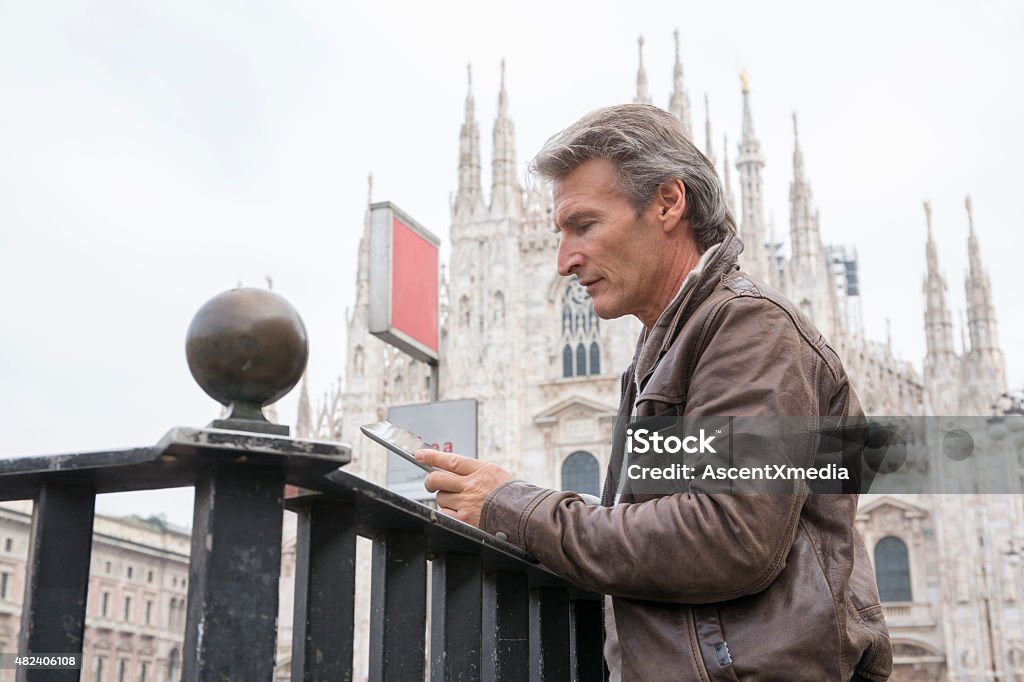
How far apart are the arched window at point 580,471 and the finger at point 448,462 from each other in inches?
1015

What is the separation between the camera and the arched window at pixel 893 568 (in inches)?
1019

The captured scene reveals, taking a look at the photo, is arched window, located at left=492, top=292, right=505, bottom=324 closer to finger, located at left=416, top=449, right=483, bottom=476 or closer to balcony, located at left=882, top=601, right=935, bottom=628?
balcony, located at left=882, top=601, right=935, bottom=628

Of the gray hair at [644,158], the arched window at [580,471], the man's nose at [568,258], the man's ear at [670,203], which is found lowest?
the man's nose at [568,258]

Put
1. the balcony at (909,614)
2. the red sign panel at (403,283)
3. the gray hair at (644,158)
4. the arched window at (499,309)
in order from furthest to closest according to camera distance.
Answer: the arched window at (499,309) < the balcony at (909,614) < the red sign panel at (403,283) < the gray hair at (644,158)

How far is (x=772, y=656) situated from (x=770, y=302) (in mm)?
553

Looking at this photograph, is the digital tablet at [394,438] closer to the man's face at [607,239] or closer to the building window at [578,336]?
the man's face at [607,239]

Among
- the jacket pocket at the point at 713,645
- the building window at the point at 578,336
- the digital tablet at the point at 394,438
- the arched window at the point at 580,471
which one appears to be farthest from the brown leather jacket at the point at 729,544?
the building window at the point at 578,336

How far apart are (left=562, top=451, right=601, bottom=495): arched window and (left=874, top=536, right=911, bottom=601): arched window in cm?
676

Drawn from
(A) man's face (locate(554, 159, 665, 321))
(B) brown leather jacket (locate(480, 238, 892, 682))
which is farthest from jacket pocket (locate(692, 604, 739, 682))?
(A) man's face (locate(554, 159, 665, 321))

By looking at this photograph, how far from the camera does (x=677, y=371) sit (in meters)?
1.83

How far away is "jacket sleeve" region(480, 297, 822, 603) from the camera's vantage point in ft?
5.42

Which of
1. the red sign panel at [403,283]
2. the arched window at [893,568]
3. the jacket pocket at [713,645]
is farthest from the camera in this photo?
the arched window at [893,568]

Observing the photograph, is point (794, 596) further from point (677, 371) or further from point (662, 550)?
point (677, 371)

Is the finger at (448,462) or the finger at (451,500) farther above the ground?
the finger at (448,462)
